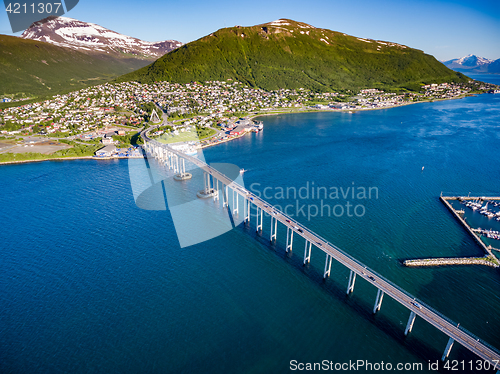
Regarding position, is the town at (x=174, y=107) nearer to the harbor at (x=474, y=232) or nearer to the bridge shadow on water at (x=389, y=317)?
the bridge shadow on water at (x=389, y=317)

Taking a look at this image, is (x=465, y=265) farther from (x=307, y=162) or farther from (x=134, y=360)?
(x=307, y=162)

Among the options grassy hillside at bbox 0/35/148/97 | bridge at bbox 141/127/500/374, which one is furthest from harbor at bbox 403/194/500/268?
grassy hillside at bbox 0/35/148/97

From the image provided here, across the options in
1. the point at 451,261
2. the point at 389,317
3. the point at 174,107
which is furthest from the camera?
the point at 174,107

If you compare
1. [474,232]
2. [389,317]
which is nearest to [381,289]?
[389,317]

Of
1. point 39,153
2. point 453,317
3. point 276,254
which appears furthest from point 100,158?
point 453,317

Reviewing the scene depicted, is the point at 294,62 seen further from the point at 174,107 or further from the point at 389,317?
the point at 389,317

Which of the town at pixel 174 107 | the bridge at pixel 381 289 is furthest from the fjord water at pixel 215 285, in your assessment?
the town at pixel 174 107

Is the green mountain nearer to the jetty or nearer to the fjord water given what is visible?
the fjord water
